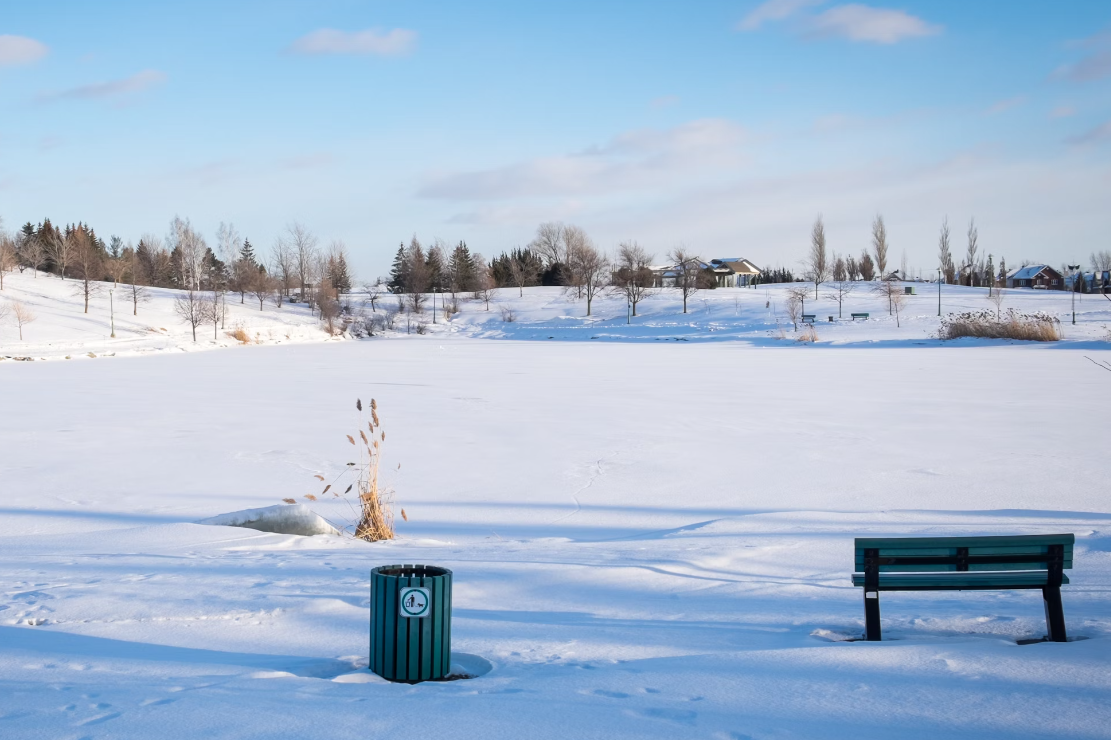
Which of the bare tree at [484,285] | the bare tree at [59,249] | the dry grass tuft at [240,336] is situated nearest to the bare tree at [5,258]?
the bare tree at [59,249]

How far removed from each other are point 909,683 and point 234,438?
11797mm

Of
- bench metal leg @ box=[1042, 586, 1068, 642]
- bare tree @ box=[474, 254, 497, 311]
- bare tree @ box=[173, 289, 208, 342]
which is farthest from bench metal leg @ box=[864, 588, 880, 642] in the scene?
bare tree @ box=[474, 254, 497, 311]

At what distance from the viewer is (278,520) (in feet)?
25.7

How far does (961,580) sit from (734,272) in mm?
107086

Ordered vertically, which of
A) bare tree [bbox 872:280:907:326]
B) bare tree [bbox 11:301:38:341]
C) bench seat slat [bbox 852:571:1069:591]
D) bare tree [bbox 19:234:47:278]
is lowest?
bench seat slat [bbox 852:571:1069:591]

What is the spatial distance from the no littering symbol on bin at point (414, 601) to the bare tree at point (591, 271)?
73.1 metres

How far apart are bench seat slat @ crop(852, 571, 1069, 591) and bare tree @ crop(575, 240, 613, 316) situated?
72.5 m

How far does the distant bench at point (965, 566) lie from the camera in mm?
4695

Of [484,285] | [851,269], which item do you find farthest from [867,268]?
[484,285]

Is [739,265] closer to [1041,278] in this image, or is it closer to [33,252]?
[1041,278]

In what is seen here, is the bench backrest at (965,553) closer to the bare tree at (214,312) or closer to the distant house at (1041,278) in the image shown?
the bare tree at (214,312)

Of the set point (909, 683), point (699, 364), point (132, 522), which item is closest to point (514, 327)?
point (699, 364)

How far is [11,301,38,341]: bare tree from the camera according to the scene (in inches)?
1911

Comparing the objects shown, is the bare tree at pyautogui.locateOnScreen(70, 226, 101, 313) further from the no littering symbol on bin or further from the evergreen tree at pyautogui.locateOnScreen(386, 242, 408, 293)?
the no littering symbol on bin
